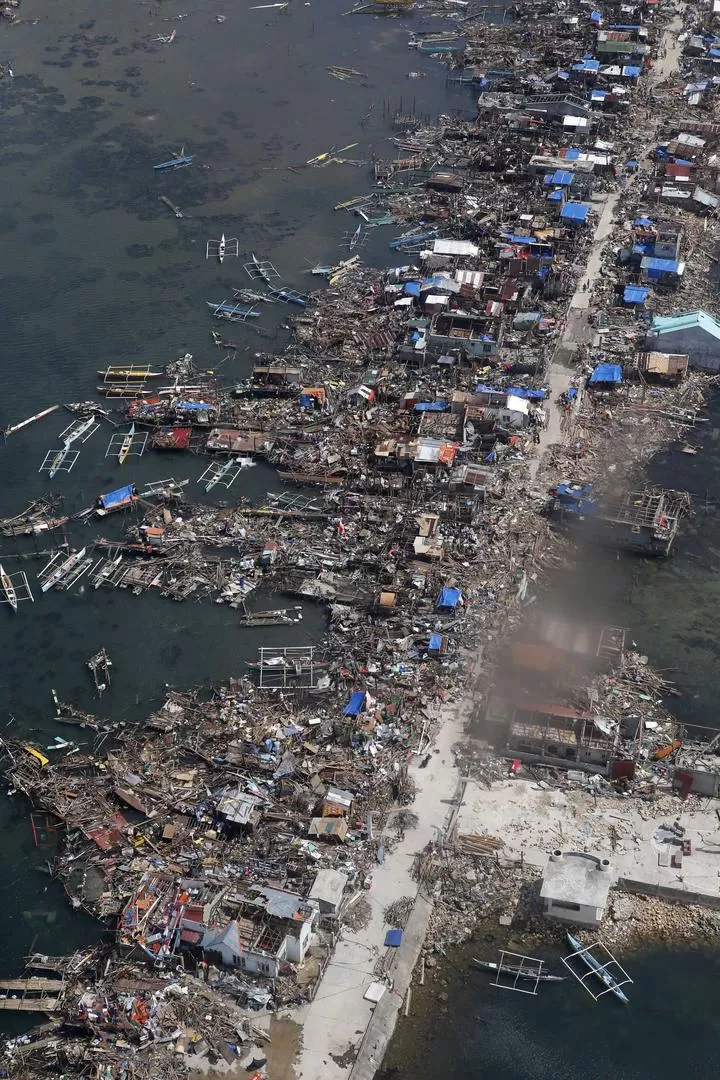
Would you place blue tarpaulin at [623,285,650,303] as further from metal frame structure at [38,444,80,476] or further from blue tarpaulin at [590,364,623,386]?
metal frame structure at [38,444,80,476]

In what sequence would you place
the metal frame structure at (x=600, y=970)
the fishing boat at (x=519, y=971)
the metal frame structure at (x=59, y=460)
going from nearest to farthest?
the metal frame structure at (x=600, y=970), the fishing boat at (x=519, y=971), the metal frame structure at (x=59, y=460)

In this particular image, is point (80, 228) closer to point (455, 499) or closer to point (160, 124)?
point (160, 124)

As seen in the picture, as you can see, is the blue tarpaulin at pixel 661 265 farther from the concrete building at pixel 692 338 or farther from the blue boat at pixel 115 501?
the blue boat at pixel 115 501

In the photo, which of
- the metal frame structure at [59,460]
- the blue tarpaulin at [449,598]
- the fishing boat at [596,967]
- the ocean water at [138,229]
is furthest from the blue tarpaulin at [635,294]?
the fishing boat at [596,967]

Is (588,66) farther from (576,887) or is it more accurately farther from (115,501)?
(576,887)

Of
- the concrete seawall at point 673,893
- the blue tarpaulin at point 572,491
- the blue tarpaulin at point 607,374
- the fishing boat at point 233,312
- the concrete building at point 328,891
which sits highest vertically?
the blue tarpaulin at point 607,374

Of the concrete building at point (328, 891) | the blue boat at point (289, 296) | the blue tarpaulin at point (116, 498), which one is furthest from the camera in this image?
the blue boat at point (289, 296)

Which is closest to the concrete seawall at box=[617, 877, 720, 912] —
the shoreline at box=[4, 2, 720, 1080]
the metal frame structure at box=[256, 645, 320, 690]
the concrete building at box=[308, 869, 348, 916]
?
the shoreline at box=[4, 2, 720, 1080]
